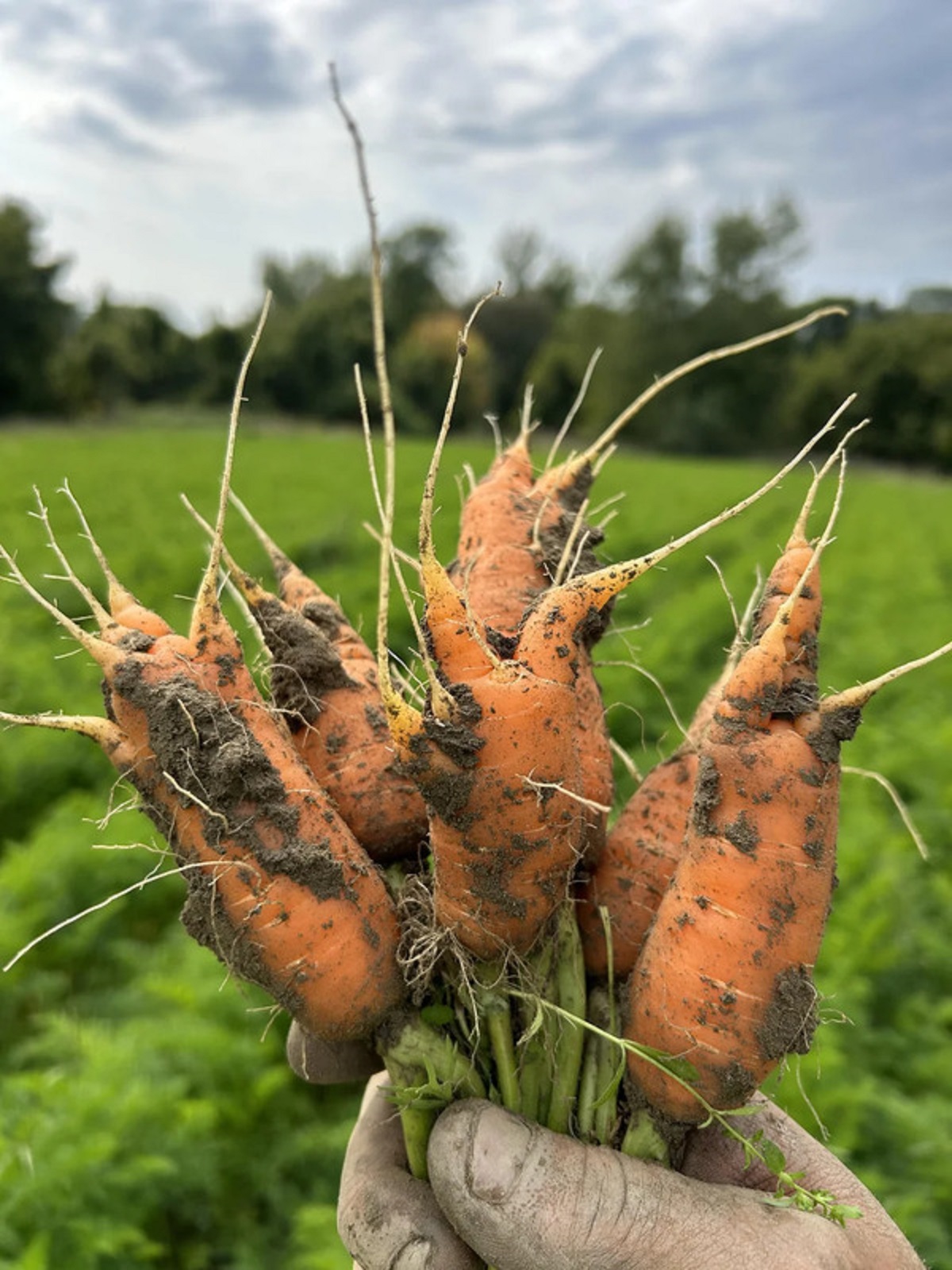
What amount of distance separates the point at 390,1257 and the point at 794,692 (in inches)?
51.7

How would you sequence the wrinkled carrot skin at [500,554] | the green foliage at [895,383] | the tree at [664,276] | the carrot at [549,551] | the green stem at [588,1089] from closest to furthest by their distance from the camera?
the green stem at [588,1089] < the carrot at [549,551] < the wrinkled carrot skin at [500,554] < the green foliage at [895,383] < the tree at [664,276]

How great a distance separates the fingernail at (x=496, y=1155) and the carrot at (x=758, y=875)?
332 millimetres

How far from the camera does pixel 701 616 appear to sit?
9.55m

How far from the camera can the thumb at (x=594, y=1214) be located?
1426mm

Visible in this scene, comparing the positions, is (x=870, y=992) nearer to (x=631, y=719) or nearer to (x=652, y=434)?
(x=631, y=719)

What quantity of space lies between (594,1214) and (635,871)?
0.62 m

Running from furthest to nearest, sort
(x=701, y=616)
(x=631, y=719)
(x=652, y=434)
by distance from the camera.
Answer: (x=652, y=434), (x=701, y=616), (x=631, y=719)

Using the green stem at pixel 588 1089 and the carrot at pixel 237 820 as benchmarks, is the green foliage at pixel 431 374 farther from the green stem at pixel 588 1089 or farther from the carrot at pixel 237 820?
the green stem at pixel 588 1089

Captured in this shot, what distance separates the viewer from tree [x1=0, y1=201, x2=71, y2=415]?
46.4 meters

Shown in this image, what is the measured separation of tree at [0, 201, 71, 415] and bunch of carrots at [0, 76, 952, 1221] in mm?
53519

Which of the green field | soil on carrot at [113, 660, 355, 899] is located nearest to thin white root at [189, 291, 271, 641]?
soil on carrot at [113, 660, 355, 899]

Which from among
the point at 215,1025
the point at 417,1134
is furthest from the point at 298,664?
the point at 215,1025

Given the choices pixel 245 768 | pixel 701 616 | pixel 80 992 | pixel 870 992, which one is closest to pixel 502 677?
pixel 245 768

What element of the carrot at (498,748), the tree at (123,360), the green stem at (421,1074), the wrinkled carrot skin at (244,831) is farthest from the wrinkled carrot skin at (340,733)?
the tree at (123,360)
